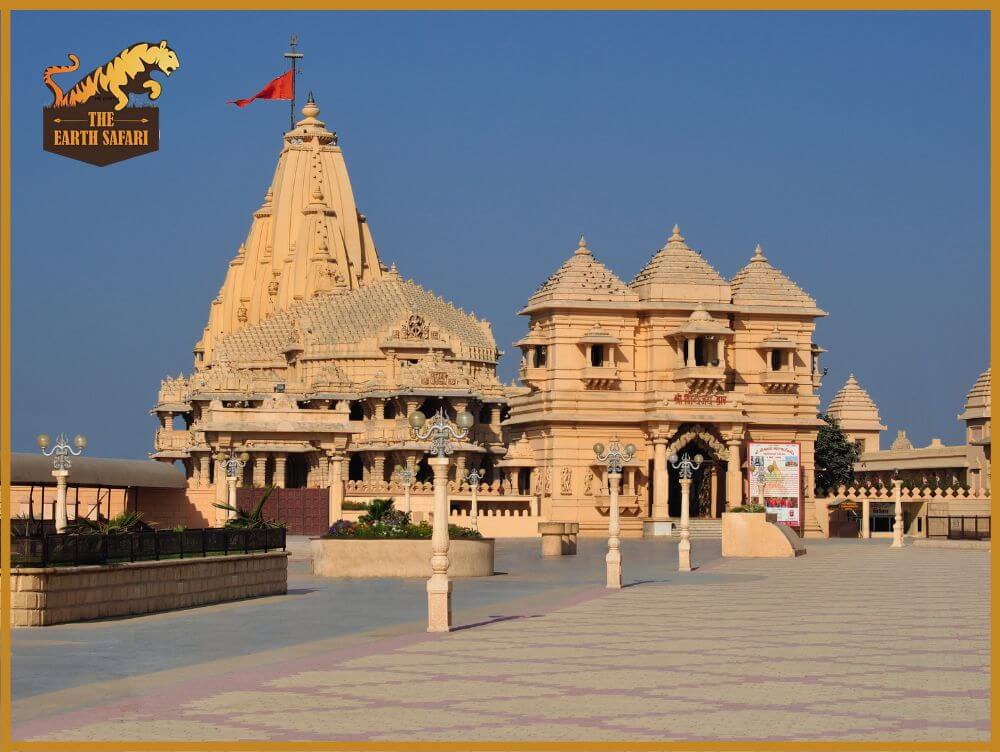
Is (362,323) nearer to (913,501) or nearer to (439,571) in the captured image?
(913,501)

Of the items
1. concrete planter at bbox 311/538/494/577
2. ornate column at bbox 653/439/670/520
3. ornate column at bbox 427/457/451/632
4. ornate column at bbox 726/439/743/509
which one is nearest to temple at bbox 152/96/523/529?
ornate column at bbox 653/439/670/520

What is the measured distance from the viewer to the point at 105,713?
1559cm

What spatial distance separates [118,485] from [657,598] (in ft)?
97.3

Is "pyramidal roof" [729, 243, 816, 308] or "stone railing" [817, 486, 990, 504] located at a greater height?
"pyramidal roof" [729, 243, 816, 308]

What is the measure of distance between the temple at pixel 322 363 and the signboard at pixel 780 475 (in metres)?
9.28

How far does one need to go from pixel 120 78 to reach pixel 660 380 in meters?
55.6

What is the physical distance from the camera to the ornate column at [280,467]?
76.6 m

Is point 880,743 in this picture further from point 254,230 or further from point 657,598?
point 254,230

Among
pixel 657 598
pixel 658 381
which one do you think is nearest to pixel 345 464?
pixel 658 381

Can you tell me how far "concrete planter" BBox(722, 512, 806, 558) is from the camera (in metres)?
47.9

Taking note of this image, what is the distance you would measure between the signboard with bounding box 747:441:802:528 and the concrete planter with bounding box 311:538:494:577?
33.5 metres

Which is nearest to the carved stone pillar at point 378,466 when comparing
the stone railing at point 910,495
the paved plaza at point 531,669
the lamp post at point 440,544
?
the stone railing at point 910,495

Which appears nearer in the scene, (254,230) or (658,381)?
(658,381)

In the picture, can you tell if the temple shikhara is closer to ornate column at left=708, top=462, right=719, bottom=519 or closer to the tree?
ornate column at left=708, top=462, right=719, bottom=519
